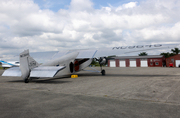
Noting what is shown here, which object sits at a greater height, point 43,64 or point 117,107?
point 43,64

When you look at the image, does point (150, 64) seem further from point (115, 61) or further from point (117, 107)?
point (117, 107)

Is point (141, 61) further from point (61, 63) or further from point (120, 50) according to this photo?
point (61, 63)

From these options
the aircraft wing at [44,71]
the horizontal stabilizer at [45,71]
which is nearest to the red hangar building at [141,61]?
the aircraft wing at [44,71]

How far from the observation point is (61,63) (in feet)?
Answer: 48.9

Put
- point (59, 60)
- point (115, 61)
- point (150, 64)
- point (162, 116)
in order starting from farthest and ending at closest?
point (115, 61) < point (150, 64) < point (59, 60) < point (162, 116)

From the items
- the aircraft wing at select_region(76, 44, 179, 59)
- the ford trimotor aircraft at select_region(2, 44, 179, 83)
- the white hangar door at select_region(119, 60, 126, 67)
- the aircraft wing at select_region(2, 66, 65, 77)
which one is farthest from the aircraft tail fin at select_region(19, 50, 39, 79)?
the white hangar door at select_region(119, 60, 126, 67)

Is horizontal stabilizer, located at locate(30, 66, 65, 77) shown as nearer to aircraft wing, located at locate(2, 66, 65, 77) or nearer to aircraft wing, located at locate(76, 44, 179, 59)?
aircraft wing, located at locate(2, 66, 65, 77)

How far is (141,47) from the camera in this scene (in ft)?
50.6

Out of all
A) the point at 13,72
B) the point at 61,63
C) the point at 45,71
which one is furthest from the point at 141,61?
the point at 13,72

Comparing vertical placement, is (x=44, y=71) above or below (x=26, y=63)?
below

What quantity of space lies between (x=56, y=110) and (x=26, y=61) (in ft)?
26.4

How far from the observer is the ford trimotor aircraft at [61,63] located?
38.2ft

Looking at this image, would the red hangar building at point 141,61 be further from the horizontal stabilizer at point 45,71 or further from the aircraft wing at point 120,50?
the horizontal stabilizer at point 45,71

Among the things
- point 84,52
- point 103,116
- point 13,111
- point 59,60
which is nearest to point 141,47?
point 84,52
